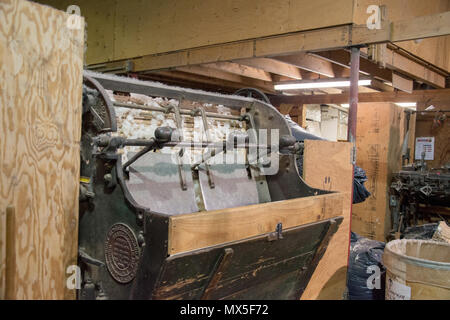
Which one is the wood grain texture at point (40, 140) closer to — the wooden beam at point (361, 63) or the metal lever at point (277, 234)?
the metal lever at point (277, 234)

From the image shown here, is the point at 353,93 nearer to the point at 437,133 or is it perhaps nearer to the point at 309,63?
the point at 309,63

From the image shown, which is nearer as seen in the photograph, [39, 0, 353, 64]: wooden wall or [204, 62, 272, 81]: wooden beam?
[39, 0, 353, 64]: wooden wall

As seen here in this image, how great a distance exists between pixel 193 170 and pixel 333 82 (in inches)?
110

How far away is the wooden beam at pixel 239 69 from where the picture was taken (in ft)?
14.9

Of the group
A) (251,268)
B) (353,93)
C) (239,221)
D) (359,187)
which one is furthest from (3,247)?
(359,187)

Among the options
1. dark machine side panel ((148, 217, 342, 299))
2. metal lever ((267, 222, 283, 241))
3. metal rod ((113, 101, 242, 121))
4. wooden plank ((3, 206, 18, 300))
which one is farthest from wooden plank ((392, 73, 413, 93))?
wooden plank ((3, 206, 18, 300))

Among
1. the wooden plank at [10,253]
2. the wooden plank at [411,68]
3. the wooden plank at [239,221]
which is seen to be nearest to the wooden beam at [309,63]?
the wooden plank at [411,68]

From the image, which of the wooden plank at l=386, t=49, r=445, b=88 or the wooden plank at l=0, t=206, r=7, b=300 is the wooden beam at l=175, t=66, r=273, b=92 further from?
the wooden plank at l=0, t=206, r=7, b=300

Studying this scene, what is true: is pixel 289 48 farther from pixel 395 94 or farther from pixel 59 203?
pixel 395 94

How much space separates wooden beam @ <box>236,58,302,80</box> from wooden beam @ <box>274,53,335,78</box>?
310 mm

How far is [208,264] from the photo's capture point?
6.15ft

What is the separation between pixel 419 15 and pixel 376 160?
5.84 feet

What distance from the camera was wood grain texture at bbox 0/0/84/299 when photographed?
156cm
